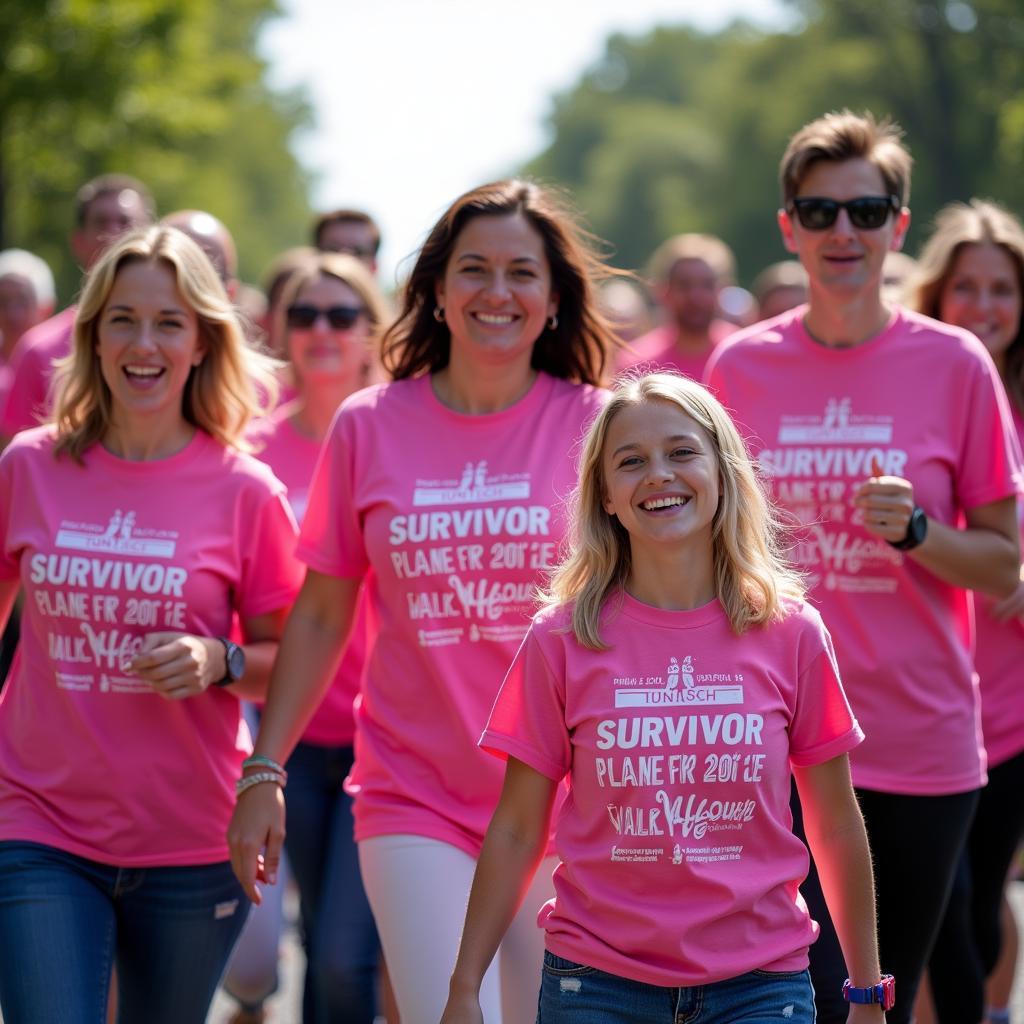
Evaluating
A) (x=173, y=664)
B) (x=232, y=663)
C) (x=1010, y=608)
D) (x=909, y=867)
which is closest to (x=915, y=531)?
(x=909, y=867)

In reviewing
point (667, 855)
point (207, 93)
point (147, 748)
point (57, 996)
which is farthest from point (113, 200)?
point (207, 93)

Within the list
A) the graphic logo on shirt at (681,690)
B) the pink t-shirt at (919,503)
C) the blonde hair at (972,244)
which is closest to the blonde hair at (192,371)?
the pink t-shirt at (919,503)

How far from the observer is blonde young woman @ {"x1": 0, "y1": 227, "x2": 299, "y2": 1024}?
4164mm

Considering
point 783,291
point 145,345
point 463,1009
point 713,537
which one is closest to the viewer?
point 463,1009

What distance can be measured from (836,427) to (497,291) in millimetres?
1002

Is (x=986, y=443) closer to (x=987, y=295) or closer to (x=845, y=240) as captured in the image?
(x=845, y=240)

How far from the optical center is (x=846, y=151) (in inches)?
186

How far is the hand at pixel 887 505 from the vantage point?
422 cm

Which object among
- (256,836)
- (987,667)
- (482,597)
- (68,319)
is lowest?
(256,836)

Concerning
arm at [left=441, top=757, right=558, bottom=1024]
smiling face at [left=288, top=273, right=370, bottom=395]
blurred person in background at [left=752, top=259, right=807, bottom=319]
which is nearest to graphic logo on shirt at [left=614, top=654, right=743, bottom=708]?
arm at [left=441, top=757, right=558, bottom=1024]

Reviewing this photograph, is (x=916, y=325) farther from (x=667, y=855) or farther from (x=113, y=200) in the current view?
(x=113, y=200)

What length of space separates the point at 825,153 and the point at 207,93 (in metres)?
24.0

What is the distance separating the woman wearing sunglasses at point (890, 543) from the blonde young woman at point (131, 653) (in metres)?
1.50

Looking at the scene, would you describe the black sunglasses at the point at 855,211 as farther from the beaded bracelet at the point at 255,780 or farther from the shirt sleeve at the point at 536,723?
the beaded bracelet at the point at 255,780
